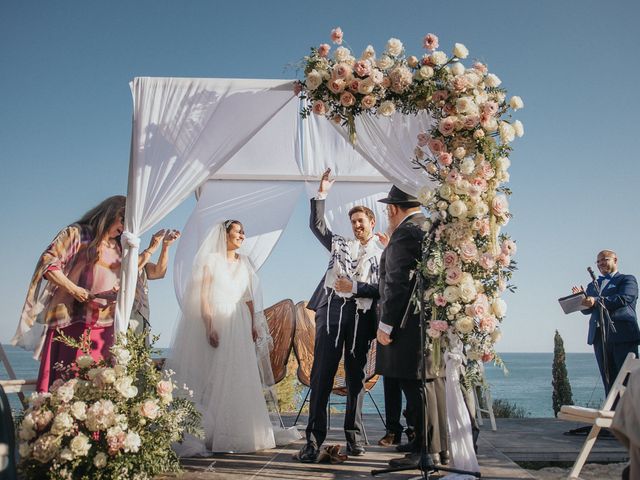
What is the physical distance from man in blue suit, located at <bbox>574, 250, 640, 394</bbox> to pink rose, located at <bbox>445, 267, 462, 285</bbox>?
2519 mm

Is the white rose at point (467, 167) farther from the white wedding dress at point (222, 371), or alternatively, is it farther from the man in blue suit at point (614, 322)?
the man in blue suit at point (614, 322)

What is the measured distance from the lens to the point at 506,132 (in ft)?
12.6

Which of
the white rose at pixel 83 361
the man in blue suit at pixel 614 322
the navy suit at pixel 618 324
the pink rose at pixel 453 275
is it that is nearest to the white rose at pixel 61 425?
the white rose at pixel 83 361

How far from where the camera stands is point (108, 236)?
4.22 metres

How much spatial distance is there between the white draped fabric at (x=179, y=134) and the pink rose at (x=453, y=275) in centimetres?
182

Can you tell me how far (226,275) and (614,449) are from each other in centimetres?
353

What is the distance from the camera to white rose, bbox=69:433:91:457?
2.97m

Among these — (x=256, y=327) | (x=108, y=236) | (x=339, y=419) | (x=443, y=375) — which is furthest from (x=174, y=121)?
(x=339, y=419)

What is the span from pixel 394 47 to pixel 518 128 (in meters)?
1.08

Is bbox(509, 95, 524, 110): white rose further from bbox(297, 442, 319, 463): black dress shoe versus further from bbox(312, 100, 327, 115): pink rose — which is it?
bbox(297, 442, 319, 463): black dress shoe

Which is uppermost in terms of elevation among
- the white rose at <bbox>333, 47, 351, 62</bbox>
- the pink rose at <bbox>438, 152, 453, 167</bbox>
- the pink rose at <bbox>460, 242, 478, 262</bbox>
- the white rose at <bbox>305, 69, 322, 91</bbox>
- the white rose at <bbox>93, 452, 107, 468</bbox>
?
the white rose at <bbox>333, 47, 351, 62</bbox>

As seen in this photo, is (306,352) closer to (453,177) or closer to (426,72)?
(453,177)

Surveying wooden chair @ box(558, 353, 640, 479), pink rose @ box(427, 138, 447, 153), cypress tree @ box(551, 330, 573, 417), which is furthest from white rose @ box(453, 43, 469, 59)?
cypress tree @ box(551, 330, 573, 417)

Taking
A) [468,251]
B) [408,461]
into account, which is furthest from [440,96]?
[408,461]
